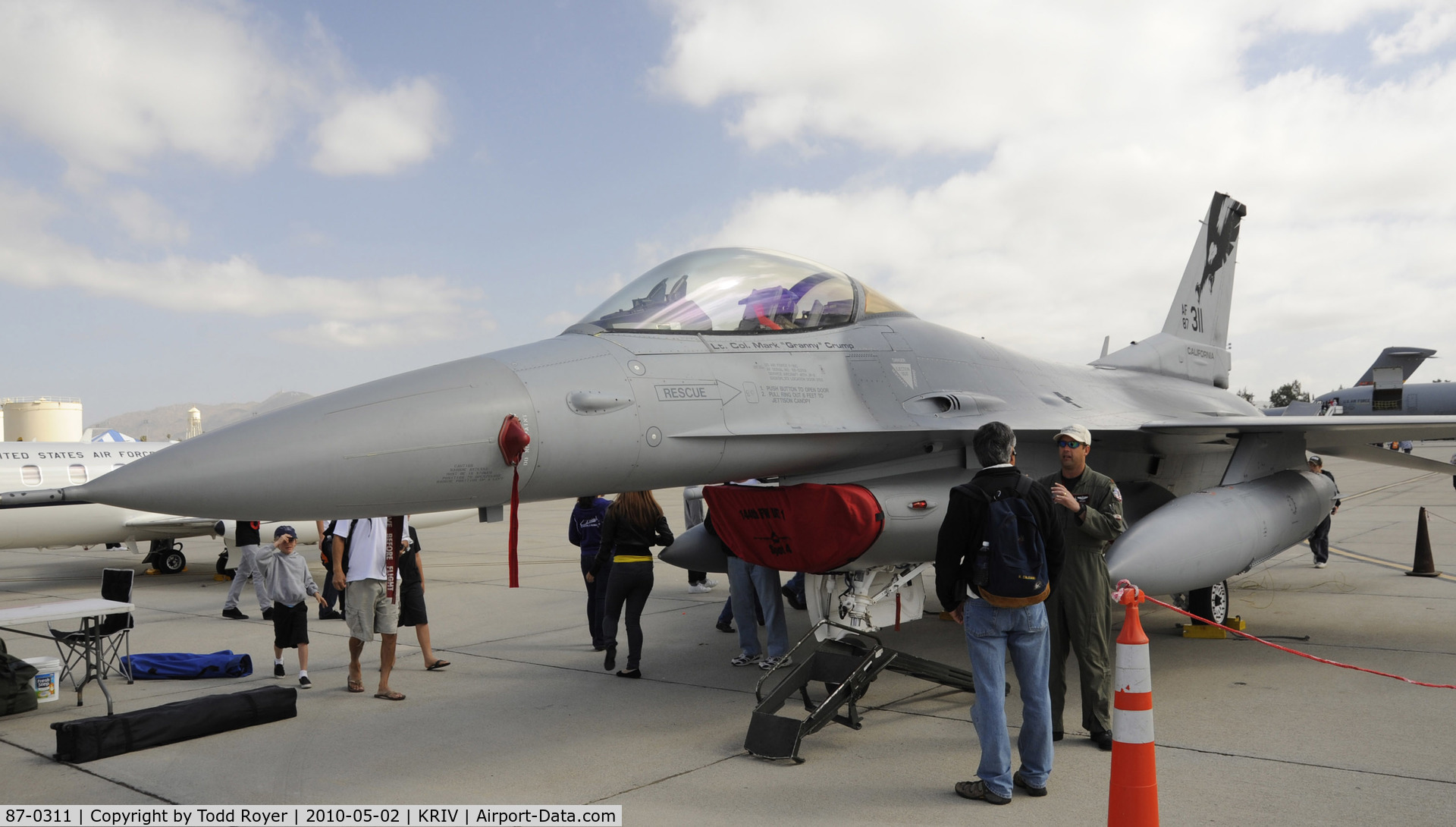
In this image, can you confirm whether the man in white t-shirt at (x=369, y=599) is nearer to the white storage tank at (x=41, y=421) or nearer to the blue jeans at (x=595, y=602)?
the blue jeans at (x=595, y=602)

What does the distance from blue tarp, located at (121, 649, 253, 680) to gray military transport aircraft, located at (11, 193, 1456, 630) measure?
1993 millimetres

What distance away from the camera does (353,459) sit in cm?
388

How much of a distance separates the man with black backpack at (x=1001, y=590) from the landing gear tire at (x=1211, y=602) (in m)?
4.58

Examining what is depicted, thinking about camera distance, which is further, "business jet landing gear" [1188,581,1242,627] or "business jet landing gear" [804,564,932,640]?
"business jet landing gear" [1188,581,1242,627]

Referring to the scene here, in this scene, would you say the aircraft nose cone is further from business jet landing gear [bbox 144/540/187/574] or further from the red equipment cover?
business jet landing gear [bbox 144/540/187/574]

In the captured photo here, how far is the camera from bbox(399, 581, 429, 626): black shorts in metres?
7.25

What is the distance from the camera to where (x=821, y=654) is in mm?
5609

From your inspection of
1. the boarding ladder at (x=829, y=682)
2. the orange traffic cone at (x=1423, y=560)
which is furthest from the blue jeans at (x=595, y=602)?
the orange traffic cone at (x=1423, y=560)

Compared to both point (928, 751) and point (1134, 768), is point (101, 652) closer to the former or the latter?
point (928, 751)

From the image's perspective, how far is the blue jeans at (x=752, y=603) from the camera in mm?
6855

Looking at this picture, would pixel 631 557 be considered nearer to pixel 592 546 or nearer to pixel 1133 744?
pixel 592 546

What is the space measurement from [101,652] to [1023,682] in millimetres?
6132

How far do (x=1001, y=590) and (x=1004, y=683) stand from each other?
0.47 meters
